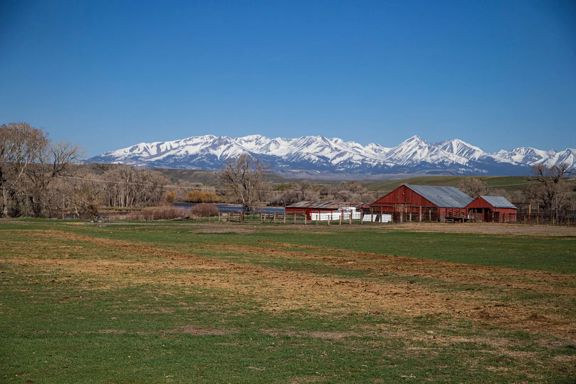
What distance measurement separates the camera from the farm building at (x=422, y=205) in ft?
291

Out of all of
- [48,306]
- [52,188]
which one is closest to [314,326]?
[48,306]

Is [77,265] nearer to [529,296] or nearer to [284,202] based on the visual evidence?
[529,296]

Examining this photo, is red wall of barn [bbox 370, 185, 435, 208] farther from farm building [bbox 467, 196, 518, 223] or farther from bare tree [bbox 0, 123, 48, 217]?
bare tree [bbox 0, 123, 48, 217]

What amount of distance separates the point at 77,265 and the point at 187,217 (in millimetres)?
61554

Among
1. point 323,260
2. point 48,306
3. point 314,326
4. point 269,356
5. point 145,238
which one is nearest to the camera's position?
point 269,356

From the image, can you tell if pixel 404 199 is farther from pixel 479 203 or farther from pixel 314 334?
pixel 314 334

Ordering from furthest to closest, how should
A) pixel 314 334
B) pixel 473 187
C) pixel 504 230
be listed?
pixel 473 187
pixel 504 230
pixel 314 334

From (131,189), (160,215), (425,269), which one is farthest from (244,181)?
(425,269)

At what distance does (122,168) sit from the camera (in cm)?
14825

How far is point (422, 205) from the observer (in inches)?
3533

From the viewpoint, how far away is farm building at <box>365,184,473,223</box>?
8856 cm

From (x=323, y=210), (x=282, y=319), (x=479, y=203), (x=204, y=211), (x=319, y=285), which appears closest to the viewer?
(x=282, y=319)

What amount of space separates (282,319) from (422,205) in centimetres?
7561

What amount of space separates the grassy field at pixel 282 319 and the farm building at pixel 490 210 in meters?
57.8
